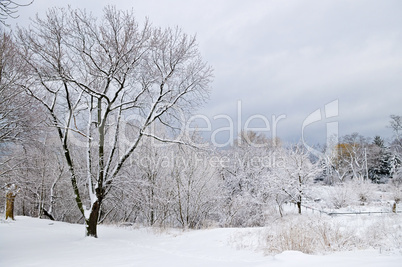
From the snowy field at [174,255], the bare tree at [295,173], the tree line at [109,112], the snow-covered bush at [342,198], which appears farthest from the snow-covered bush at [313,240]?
the snow-covered bush at [342,198]

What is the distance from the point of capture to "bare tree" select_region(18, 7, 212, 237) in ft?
29.6

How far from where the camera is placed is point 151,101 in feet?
35.9

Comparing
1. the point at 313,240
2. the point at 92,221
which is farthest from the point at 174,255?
the point at 92,221

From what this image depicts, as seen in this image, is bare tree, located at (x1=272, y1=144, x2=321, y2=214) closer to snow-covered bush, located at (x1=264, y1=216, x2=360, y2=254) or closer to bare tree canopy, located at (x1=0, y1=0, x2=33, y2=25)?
snow-covered bush, located at (x1=264, y1=216, x2=360, y2=254)

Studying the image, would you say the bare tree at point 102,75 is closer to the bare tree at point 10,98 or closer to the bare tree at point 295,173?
the bare tree at point 10,98

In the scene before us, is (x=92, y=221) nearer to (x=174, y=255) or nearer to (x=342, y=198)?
(x=174, y=255)

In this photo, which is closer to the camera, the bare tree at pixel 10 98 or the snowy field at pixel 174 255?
the snowy field at pixel 174 255

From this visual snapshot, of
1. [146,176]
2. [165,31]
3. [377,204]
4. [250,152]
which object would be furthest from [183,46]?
[377,204]

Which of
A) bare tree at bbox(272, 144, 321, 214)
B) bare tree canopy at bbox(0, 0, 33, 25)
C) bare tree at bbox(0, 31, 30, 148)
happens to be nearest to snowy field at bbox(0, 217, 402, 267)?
bare tree at bbox(0, 31, 30, 148)

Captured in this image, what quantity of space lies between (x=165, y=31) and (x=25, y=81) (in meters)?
5.18

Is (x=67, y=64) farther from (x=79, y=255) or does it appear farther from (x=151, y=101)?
(x=79, y=255)

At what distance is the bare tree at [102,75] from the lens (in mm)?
9016

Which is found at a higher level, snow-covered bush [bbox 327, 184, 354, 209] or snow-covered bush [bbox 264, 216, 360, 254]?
snow-covered bush [bbox 264, 216, 360, 254]

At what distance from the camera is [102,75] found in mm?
9508
